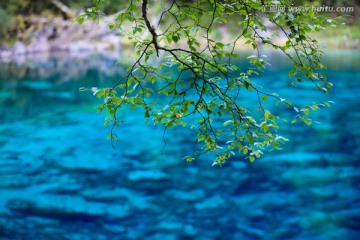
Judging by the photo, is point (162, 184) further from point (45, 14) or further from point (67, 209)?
point (45, 14)

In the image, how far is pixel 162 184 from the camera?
11.4 meters

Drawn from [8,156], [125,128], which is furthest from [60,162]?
[125,128]

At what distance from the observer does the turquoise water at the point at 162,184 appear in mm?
8883

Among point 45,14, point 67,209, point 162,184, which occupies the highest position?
point 45,14

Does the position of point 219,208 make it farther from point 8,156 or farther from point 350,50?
point 350,50

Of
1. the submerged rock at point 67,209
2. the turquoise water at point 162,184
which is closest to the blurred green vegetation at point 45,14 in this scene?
the turquoise water at point 162,184

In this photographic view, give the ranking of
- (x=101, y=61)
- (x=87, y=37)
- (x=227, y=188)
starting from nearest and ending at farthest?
(x=227, y=188)
(x=101, y=61)
(x=87, y=37)

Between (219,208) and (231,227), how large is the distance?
97cm

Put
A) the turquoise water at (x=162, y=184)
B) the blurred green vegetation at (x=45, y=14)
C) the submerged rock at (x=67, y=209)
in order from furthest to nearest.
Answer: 1. the blurred green vegetation at (x=45, y=14)
2. the submerged rock at (x=67, y=209)
3. the turquoise water at (x=162, y=184)

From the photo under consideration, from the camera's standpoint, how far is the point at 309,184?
11.3 m

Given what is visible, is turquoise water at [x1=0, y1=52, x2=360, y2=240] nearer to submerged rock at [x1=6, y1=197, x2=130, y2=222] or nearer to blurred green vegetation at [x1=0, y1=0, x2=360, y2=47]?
submerged rock at [x1=6, y1=197, x2=130, y2=222]

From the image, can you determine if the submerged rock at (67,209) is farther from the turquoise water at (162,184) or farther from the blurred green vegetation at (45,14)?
the blurred green vegetation at (45,14)

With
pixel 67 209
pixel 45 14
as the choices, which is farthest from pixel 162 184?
pixel 45 14

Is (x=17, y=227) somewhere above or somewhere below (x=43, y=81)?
below
